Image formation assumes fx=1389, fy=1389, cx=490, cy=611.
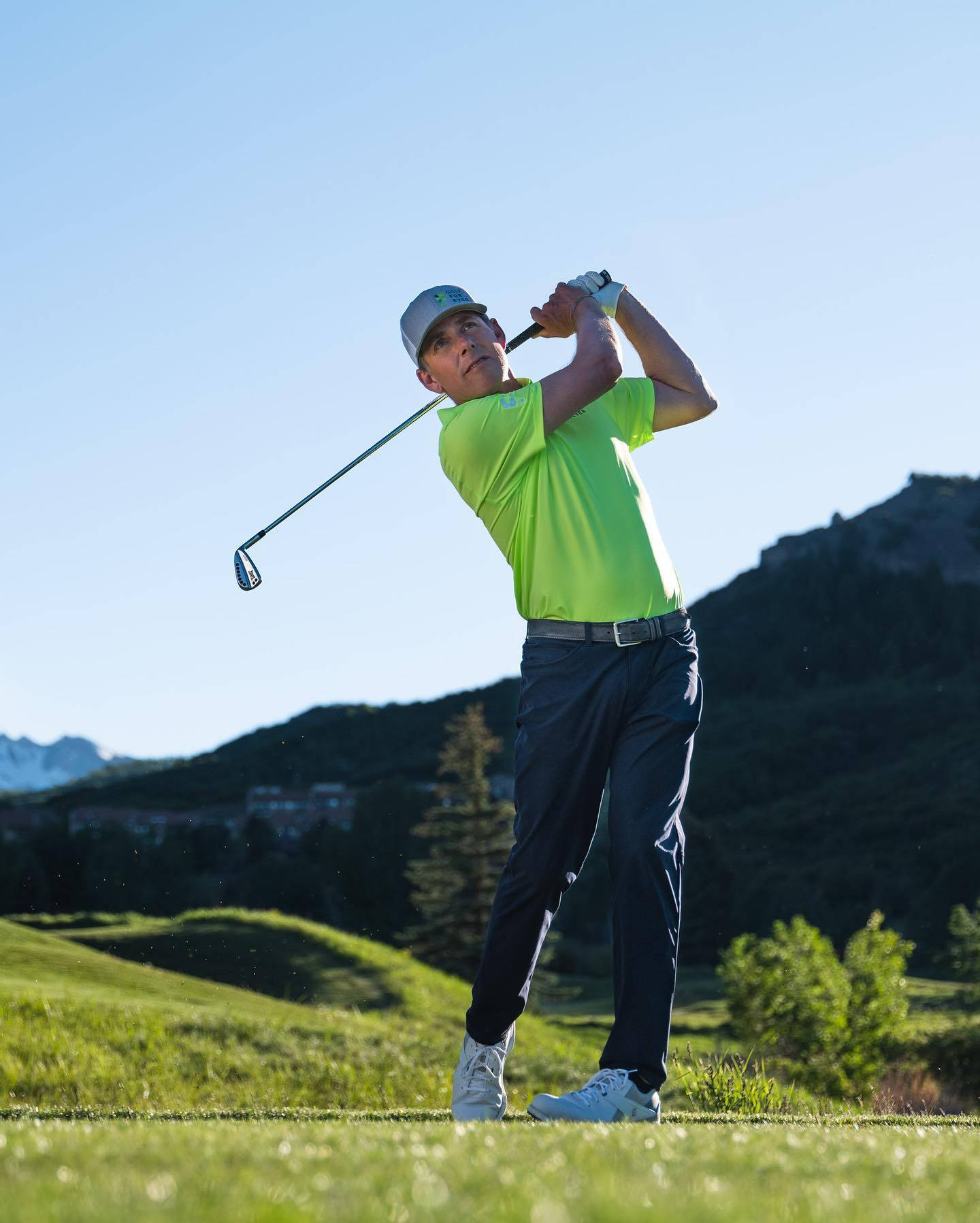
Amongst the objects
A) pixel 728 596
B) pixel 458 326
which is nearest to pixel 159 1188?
pixel 458 326

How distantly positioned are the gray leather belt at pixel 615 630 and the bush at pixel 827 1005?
13.9m

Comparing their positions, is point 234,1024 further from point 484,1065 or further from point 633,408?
point 633,408

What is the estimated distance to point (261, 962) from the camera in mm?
18641

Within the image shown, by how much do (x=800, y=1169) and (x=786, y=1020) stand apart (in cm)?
1814

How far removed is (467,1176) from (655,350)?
11.7 feet

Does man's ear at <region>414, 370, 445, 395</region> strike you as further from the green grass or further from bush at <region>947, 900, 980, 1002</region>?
bush at <region>947, 900, 980, 1002</region>

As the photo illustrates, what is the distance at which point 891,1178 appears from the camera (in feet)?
7.69

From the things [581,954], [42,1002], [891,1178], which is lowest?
[581,954]

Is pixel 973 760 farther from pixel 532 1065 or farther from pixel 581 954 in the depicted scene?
pixel 532 1065

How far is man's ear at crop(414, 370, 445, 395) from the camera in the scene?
498 centimetres

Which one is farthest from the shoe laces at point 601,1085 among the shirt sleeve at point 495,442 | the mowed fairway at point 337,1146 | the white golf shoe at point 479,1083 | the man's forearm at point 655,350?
the man's forearm at point 655,350

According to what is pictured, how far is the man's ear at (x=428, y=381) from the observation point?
4.98 metres

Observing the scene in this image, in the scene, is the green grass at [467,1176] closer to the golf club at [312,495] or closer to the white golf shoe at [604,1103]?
the white golf shoe at [604,1103]

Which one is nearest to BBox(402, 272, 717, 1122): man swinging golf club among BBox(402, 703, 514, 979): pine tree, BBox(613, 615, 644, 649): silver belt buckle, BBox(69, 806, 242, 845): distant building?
BBox(613, 615, 644, 649): silver belt buckle
